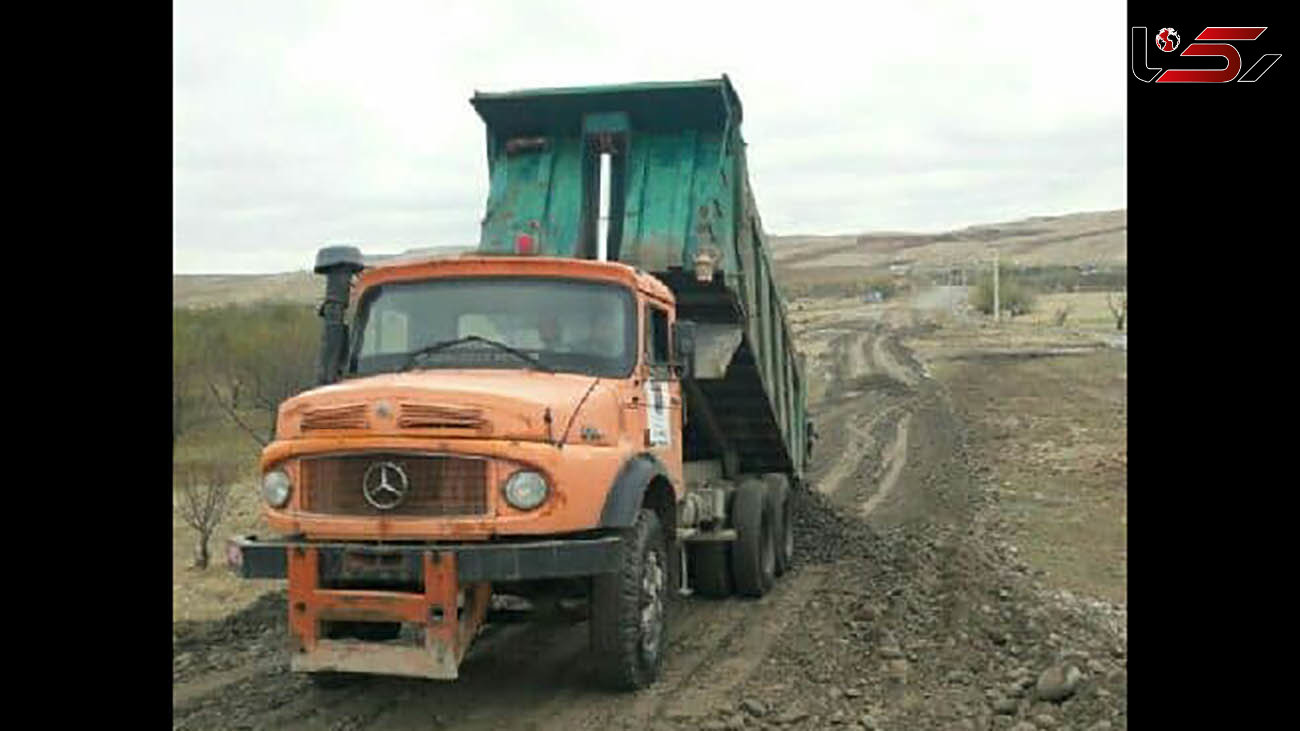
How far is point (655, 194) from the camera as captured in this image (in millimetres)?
9586

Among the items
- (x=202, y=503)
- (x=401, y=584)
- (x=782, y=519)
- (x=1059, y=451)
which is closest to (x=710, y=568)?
(x=782, y=519)

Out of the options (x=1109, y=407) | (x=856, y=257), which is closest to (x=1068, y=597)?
(x=1109, y=407)

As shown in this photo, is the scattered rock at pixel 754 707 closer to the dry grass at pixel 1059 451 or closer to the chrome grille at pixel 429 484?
the chrome grille at pixel 429 484

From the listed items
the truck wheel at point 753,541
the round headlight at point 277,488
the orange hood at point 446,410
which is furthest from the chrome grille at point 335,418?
the truck wheel at point 753,541

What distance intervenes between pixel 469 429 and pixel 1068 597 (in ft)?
16.5

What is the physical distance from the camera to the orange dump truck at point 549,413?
6.13m

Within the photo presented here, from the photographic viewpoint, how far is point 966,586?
8.98 metres

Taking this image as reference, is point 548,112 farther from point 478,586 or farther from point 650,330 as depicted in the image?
point 478,586

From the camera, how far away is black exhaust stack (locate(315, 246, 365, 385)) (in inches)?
301

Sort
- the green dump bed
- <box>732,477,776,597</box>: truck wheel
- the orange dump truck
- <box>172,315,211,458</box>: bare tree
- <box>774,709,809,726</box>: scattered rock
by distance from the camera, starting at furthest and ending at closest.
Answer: <box>172,315,211,458</box>: bare tree → <box>732,477,776,597</box>: truck wheel → the green dump bed → <box>774,709,809,726</box>: scattered rock → the orange dump truck

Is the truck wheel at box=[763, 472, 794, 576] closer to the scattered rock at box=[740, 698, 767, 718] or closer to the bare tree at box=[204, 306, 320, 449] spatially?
the scattered rock at box=[740, 698, 767, 718]

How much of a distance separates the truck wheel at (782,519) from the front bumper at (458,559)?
4.31 metres

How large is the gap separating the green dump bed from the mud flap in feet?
11.4

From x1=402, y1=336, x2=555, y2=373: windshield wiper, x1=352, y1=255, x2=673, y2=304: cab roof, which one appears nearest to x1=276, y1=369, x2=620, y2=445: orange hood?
x1=402, y1=336, x2=555, y2=373: windshield wiper
